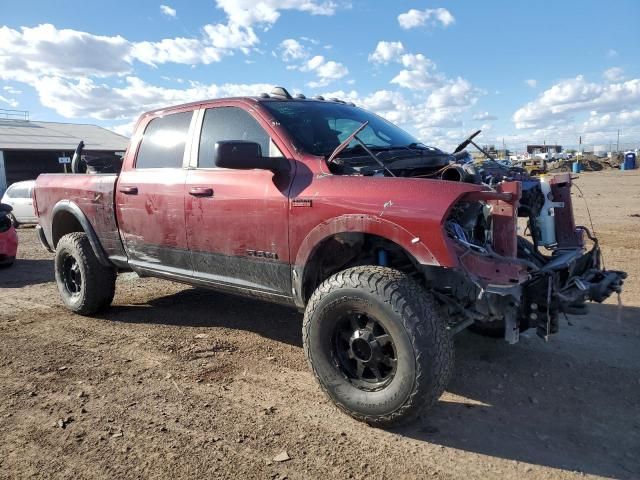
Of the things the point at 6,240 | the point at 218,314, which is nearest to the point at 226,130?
the point at 218,314

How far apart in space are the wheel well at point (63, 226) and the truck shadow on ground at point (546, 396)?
4.67ft

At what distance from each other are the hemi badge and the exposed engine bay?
332 mm

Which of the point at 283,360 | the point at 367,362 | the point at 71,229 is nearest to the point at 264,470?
the point at 367,362

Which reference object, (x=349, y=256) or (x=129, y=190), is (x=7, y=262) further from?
(x=349, y=256)

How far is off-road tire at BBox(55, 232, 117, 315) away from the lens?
17.6 ft

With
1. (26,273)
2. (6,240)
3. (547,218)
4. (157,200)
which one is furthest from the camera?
(6,240)

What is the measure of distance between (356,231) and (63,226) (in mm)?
4183

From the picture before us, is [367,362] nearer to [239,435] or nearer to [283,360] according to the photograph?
[239,435]

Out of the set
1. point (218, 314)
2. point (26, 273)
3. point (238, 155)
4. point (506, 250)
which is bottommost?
point (26, 273)

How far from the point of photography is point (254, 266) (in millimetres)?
3881

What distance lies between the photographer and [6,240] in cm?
890

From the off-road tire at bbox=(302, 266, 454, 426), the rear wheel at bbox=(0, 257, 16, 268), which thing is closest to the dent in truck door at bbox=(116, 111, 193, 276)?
the off-road tire at bbox=(302, 266, 454, 426)

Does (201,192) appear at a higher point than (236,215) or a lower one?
higher

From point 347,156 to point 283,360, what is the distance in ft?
5.64
